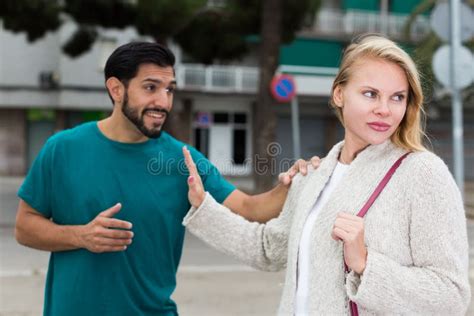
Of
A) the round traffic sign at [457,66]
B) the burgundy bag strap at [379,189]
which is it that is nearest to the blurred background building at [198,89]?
the round traffic sign at [457,66]

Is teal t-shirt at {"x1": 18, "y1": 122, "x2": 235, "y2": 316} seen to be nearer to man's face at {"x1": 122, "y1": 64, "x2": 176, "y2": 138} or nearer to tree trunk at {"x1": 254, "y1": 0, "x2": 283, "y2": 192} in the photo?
man's face at {"x1": 122, "y1": 64, "x2": 176, "y2": 138}

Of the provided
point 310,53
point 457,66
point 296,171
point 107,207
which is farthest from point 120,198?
point 310,53

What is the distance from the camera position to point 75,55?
55.7 ft

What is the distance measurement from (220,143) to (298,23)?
A: 1071cm

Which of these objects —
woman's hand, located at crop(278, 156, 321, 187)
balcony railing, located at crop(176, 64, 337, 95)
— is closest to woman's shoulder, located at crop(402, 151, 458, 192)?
woman's hand, located at crop(278, 156, 321, 187)

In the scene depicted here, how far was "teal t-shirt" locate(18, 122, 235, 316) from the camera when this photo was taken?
2.10 meters

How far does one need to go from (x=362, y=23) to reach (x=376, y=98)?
24.9m

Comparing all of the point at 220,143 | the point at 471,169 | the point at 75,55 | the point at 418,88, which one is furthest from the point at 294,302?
the point at 471,169

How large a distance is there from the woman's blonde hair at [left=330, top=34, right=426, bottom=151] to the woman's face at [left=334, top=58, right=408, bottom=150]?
0.02 metres

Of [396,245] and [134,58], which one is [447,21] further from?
[396,245]

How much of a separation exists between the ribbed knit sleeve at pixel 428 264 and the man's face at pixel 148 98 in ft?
3.31

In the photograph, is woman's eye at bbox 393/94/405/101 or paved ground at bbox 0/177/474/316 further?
paved ground at bbox 0/177/474/316

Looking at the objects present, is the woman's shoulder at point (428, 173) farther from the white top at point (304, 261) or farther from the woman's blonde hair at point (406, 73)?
the white top at point (304, 261)

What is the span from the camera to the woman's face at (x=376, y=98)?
1634mm
